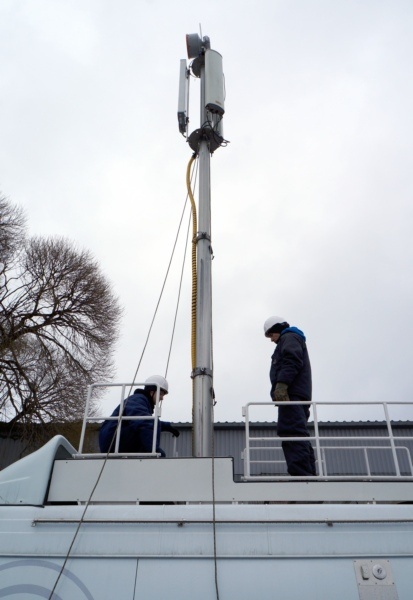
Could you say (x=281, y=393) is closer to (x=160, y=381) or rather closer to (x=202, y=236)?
(x=160, y=381)

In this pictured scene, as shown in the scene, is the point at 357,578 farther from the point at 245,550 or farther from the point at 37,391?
the point at 37,391

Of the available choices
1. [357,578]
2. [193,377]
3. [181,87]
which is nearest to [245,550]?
[357,578]

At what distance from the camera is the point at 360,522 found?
4117 mm

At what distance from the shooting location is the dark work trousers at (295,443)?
16.9 ft

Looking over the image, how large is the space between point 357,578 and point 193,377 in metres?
2.93

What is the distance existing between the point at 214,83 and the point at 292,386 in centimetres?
552

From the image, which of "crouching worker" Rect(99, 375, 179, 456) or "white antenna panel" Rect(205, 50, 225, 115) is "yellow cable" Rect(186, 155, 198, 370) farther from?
"white antenna panel" Rect(205, 50, 225, 115)

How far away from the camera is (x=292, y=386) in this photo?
5.71m

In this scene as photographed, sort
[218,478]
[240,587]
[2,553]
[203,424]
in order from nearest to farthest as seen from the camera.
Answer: [240,587], [2,553], [218,478], [203,424]

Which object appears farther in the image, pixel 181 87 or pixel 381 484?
pixel 181 87

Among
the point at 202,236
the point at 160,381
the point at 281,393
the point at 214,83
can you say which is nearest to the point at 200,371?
the point at 160,381

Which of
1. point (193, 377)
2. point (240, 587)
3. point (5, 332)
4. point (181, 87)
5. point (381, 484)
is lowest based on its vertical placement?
point (240, 587)

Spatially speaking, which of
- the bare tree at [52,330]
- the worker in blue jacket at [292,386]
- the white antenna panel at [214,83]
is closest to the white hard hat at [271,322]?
the worker in blue jacket at [292,386]

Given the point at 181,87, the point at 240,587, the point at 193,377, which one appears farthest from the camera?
the point at 181,87
